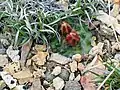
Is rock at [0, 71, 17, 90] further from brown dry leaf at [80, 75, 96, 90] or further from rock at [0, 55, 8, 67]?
brown dry leaf at [80, 75, 96, 90]

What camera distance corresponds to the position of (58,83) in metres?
1.87

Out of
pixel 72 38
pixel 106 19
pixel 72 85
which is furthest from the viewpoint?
pixel 106 19

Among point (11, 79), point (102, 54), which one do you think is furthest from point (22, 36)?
point (102, 54)

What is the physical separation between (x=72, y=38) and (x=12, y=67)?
33 cm

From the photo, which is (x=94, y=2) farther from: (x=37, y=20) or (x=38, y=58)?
(x=38, y=58)

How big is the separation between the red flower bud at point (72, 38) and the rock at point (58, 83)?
0.69 ft

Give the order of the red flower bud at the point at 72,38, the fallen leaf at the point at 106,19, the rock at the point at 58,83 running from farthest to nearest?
the fallen leaf at the point at 106,19 → the red flower bud at the point at 72,38 → the rock at the point at 58,83

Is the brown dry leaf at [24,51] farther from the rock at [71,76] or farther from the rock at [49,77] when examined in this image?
the rock at [71,76]

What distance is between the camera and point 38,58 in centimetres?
195

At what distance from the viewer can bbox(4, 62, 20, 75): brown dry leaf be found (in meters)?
1.91

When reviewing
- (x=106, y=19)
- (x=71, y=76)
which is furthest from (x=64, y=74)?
(x=106, y=19)

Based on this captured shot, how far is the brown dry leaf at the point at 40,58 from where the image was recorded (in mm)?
1932

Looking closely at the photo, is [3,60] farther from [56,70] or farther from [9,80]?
[56,70]

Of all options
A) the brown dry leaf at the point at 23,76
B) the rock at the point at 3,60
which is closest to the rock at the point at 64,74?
the brown dry leaf at the point at 23,76
